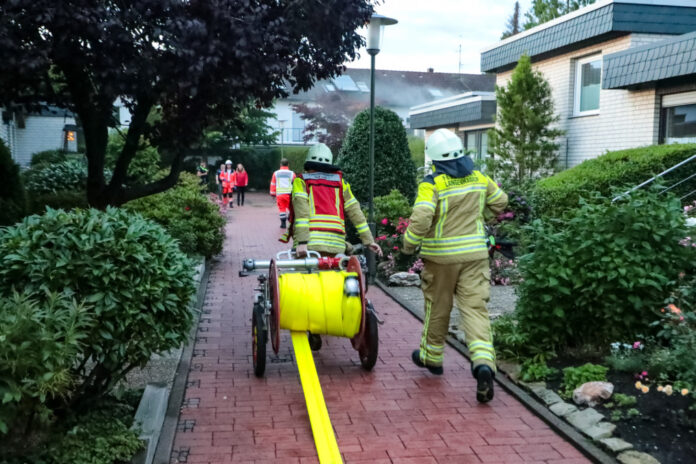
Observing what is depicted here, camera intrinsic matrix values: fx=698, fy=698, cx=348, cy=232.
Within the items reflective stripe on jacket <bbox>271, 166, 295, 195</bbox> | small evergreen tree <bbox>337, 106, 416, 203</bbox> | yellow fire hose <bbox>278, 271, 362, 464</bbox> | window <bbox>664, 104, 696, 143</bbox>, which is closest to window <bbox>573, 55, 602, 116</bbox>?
window <bbox>664, 104, 696, 143</bbox>

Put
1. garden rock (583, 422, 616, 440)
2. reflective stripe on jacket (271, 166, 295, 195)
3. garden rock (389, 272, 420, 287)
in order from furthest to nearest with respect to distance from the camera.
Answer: reflective stripe on jacket (271, 166, 295, 195)
garden rock (389, 272, 420, 287)
garden rock (583, 422, 616, 440)

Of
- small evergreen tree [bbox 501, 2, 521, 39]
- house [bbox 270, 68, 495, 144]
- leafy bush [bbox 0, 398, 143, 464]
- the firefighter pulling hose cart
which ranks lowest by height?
leafy bush [bbox 0, 398, 143, 464]

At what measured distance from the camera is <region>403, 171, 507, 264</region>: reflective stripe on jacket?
5273mm

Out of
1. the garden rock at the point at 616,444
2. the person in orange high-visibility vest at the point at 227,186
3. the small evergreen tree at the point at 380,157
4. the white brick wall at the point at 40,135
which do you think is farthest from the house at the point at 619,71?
the white brick wall at the point at 40,135

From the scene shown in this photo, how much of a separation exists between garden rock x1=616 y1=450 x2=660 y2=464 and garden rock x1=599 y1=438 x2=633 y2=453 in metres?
0.05

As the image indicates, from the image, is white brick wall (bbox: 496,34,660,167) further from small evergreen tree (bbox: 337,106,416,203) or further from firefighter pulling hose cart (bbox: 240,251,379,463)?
firefighter pulling hose cart (bbox: 240,251,379,463)

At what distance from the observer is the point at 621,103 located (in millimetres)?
13648

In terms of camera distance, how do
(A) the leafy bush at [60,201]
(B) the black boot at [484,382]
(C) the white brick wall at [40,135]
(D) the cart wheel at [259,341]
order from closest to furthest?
1. (B) the black boot at [484,382]
2. (D) the cart wheel at [259,341]
3. (A) the leafy bush at [60,201]
4. (C) the white brick wall at [40,135]

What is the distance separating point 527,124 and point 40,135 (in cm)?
2046

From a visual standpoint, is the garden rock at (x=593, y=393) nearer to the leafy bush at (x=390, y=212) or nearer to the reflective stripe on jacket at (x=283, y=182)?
the leafy bush at (x=390, y=212)

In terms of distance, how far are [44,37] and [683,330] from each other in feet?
17.2

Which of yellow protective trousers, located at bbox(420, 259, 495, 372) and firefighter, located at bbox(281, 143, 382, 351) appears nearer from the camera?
yellow protective trousers, located at bbox(420, 259, 495, 372)

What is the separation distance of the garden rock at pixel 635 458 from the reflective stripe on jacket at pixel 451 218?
1.75 metres

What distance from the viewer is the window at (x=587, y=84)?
48.6 ft
